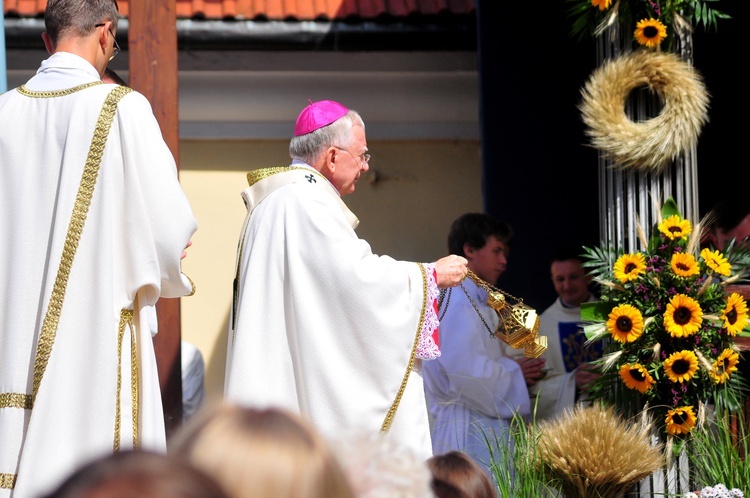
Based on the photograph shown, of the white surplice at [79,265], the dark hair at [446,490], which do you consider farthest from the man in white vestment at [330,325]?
the dark hair at [446,490]

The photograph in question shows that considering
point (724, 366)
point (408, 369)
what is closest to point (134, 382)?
point (408, 369)

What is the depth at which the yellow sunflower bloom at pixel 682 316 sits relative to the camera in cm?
504

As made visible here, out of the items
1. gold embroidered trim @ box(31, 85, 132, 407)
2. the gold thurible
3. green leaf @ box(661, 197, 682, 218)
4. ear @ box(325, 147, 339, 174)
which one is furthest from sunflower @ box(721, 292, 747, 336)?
gold embroidered trim @ box(31, 85, 132, 407)

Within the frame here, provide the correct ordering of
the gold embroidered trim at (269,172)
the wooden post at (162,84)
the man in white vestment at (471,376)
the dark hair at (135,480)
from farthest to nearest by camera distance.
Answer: the man in white vestment at (471,376), the wooden post at (162,84), the gold embroidered trim at (269,172), the dark hair at (135,480)

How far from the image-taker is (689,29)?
5.42 m

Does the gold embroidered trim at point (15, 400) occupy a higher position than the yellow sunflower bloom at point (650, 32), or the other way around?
the yellow sunflower bloom at point (650, 32)

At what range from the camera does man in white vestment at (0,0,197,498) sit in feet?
12.0

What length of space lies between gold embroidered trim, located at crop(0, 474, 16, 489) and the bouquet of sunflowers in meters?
2.64

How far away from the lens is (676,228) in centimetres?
518

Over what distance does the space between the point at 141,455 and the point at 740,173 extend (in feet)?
22.8

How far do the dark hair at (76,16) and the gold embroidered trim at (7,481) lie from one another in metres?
1.41

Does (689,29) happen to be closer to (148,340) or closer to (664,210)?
(664,210)

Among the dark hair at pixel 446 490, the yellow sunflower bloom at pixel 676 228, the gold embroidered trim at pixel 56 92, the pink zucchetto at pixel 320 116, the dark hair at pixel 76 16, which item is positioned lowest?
the dark hair at pixel 446 490

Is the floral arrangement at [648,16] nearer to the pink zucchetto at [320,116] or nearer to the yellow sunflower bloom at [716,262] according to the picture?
the yellow sunflower bloom at [716,262]
